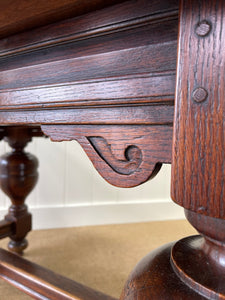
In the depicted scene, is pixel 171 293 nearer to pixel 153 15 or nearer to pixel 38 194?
Answer: pixel 153 15

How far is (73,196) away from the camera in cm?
133

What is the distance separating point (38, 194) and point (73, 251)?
0.38 metres

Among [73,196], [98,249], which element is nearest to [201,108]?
[98,249]

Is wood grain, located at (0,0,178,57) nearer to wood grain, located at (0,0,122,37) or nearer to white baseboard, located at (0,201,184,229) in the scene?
wood grain, located at (0,0,122,37)

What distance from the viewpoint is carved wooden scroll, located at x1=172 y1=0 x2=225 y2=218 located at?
0.69 feet

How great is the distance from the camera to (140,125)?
0.29m

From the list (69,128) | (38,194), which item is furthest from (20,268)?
(38,194)

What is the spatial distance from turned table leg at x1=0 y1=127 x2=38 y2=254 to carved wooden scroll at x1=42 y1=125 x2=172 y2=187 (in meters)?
0.61

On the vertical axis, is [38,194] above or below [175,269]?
below

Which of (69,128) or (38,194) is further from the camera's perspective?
(38,194)

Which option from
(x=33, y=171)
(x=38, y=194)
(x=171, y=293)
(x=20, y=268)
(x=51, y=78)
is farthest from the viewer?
(x=38, y=194)

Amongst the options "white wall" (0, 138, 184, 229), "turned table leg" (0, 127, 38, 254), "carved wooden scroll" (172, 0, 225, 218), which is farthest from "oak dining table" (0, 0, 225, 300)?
"white wall" (0, 138, 184, 229)

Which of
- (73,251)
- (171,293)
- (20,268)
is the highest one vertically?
(171,293)

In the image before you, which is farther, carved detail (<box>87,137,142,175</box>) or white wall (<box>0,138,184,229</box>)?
white wall (<box>0,138,184,229</box>)
